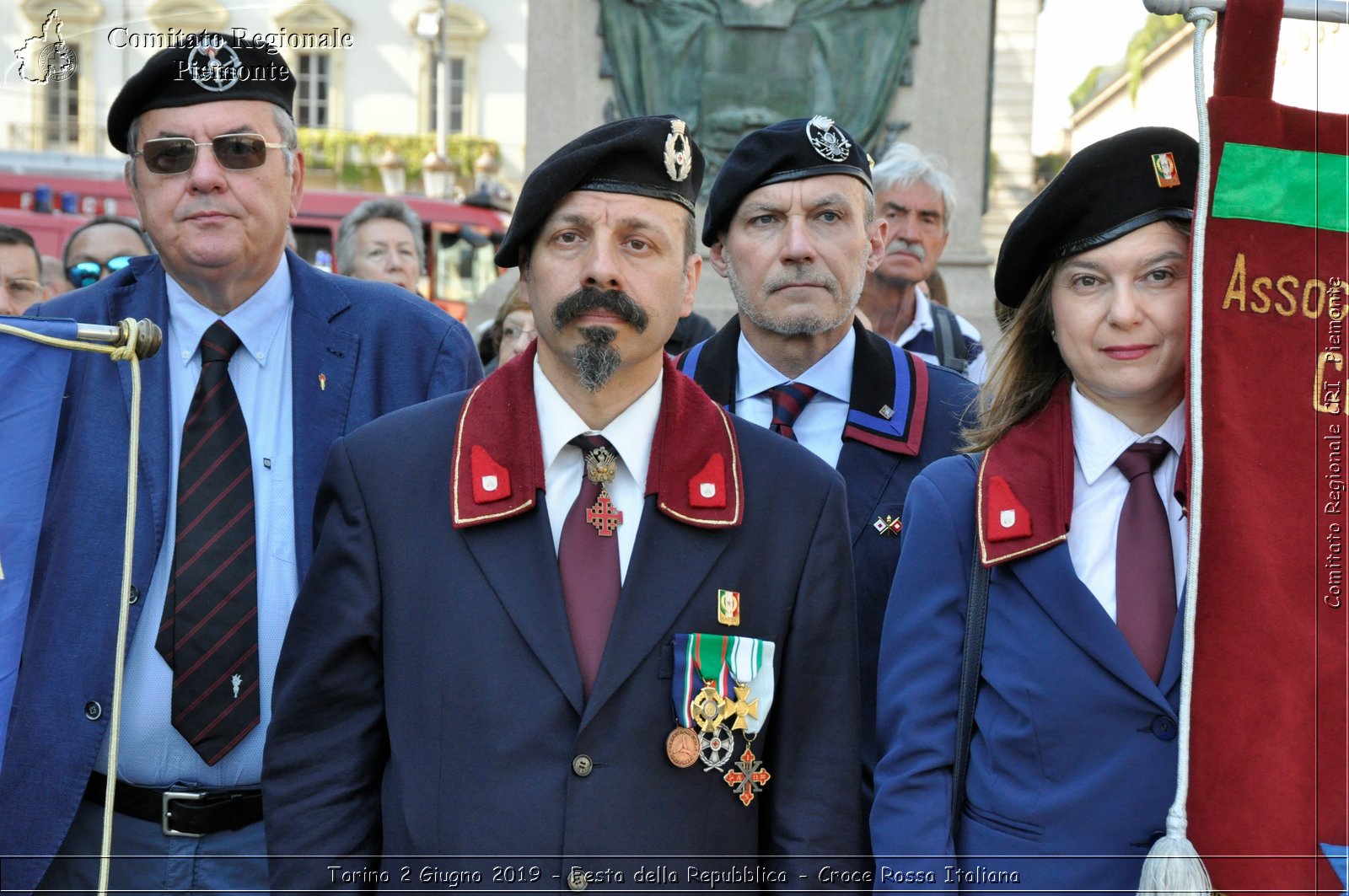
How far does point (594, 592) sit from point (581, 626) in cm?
7

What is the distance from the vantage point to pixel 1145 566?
2.74 metres

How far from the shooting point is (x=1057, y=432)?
2.90 metres

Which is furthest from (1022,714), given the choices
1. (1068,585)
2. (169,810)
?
(169,810)

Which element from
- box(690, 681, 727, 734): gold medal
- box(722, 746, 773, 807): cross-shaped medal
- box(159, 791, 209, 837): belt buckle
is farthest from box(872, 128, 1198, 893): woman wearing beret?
box(159, 791, 209, 837): belt buckle

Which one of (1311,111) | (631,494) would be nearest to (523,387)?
(631,494)

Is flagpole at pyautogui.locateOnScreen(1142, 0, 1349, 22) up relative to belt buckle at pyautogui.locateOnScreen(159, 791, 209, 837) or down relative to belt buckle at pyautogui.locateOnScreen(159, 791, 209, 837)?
up

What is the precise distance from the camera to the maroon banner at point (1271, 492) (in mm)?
2479

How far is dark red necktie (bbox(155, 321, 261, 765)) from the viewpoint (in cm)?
306

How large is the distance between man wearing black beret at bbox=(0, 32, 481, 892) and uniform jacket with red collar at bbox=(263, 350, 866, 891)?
500mm

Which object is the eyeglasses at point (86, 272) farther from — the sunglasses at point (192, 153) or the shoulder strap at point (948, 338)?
the shoulder strap at point (948, 338)

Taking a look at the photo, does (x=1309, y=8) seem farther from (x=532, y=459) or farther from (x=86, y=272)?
(x=86, y=272)

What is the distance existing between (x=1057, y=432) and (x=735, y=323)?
1.30 m

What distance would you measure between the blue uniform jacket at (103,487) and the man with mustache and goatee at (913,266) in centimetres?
277

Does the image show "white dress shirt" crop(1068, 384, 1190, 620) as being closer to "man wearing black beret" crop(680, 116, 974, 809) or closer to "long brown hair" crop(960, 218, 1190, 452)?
"long brown hair" crop(960, 218, 1190, 452)
